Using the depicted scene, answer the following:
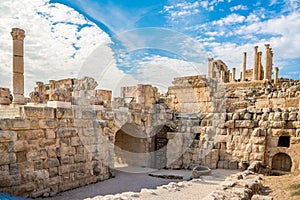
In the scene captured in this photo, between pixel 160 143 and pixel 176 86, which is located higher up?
pixel 176 86

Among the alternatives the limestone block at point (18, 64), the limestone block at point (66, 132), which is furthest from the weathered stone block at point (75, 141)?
the limestone block at point (18, 64)

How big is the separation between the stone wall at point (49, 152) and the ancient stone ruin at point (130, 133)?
0.03 metres

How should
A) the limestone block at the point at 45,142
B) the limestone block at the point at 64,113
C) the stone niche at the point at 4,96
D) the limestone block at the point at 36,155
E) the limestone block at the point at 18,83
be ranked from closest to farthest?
the limestone block at the point at 36,155 → the limestone block at the point at 45,142 → the limestone block at the point at 64,113 → the limestone block at the point at 18,83 → the stone niche at the point at 4,96

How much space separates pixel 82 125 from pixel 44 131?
1470 mm

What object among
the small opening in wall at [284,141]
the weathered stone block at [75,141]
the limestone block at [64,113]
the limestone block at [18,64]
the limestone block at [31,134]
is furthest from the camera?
the limestone block at [18,64]

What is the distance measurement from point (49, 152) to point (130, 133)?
5790 mm

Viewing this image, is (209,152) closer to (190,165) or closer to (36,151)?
(190,165)

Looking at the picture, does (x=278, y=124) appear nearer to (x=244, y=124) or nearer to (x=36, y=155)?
(x=244, y=124)

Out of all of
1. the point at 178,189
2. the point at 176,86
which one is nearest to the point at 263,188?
the point at 178,189

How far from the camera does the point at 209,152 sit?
33.7 feet

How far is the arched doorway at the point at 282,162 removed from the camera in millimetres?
8938

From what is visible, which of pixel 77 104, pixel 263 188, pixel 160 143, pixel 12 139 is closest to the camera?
pixel 12 139

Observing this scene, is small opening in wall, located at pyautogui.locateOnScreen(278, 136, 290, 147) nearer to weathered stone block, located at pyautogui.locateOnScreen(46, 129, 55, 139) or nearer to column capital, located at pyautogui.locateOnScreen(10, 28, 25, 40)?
weathered stone block, located at pyautogui.locateOnScreen(46, 129, 55, 139)

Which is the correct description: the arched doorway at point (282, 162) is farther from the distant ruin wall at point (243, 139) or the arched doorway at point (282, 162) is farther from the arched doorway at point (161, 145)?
the arched doorway at point (161, 145)
